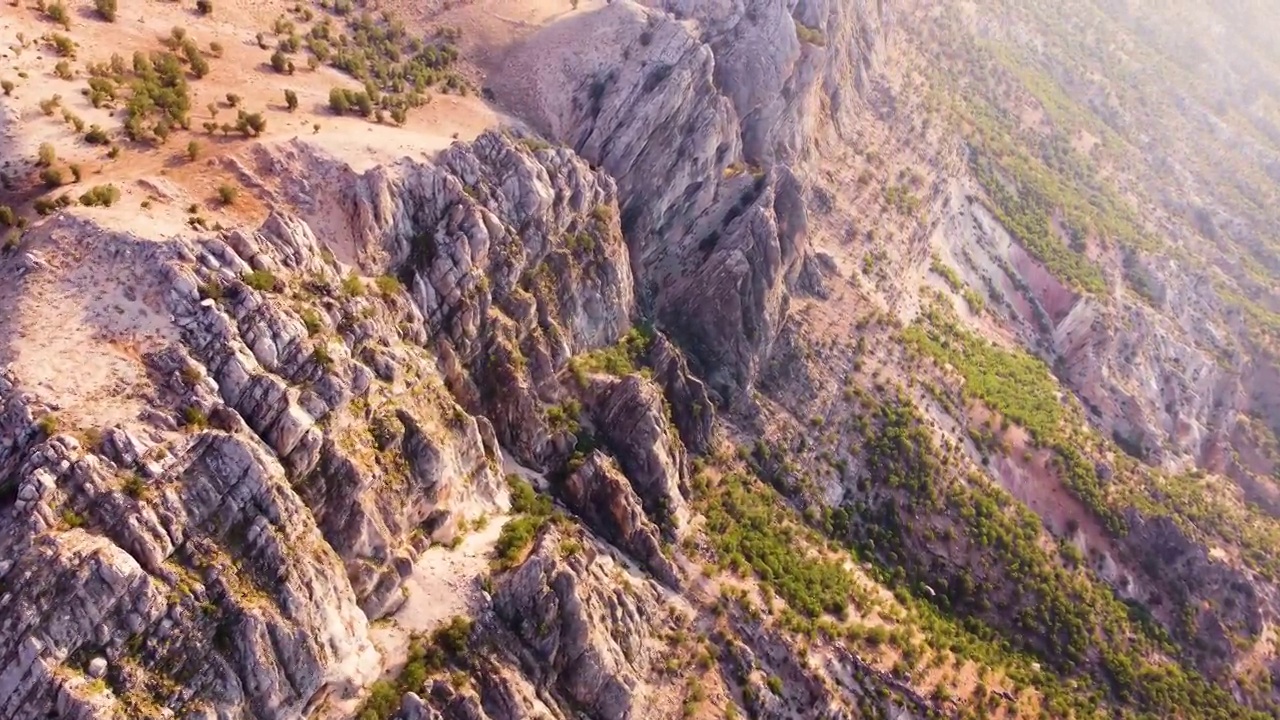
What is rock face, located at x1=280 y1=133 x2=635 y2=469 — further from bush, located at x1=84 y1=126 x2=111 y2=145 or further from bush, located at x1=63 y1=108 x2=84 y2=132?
bush, located at x1=63 y1=108 x2=84 y2=132

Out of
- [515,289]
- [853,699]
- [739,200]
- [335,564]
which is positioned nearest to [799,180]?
[739,200]

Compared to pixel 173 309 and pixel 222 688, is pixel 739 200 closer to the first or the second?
pixel 173 309

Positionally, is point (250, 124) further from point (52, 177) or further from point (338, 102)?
point (52, 177)

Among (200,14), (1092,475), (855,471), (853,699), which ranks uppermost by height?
(200,14)

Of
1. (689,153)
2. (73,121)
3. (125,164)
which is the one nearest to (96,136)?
(73,121)

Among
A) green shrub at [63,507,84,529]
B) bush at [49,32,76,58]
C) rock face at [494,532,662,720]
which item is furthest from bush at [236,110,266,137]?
rock face at [494,532,662,720]

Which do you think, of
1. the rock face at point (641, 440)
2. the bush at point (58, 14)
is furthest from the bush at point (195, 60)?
the rock face at point (641, 440)

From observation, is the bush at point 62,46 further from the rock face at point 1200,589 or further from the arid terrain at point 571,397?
the rock face at point 1200,589
